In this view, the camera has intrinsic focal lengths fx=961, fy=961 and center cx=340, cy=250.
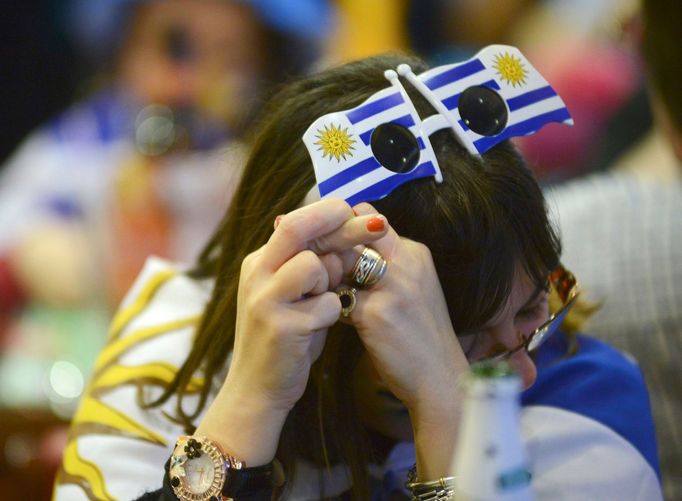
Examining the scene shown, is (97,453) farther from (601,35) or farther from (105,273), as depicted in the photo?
(601,35)

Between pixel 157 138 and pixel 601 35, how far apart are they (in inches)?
50.7

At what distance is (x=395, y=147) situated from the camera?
0.87m

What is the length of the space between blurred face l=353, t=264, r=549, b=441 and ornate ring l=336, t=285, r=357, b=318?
0.14 meters

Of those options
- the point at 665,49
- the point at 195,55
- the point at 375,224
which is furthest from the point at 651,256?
the point at 195,55

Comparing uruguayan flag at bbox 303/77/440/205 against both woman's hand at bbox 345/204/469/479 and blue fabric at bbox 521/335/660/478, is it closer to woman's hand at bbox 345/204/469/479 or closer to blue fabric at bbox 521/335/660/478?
woman's hand at bbox 345/204/469/479

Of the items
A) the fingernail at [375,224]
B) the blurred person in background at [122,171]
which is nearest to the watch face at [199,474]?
the fingernail at [375,224]

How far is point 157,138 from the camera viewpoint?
2260 mm

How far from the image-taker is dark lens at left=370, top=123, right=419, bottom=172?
0.87 meters

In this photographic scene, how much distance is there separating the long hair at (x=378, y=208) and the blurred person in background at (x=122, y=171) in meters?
0.98

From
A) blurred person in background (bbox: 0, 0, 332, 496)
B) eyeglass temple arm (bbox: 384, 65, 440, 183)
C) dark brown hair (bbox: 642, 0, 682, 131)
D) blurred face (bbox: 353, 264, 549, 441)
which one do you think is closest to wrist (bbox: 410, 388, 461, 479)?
blurred face (bbox: 353, 264, 549, 441)

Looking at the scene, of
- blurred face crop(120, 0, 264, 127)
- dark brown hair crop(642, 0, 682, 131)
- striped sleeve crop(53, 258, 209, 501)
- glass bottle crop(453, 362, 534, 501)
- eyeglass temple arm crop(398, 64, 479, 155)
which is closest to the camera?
glass bottle crop(453, 362, 534, 501)

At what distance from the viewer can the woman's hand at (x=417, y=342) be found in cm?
83

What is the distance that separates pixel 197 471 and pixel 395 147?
337mm

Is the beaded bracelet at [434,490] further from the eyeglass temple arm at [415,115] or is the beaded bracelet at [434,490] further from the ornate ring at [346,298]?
the eyeglass temple arm at [415,115]
